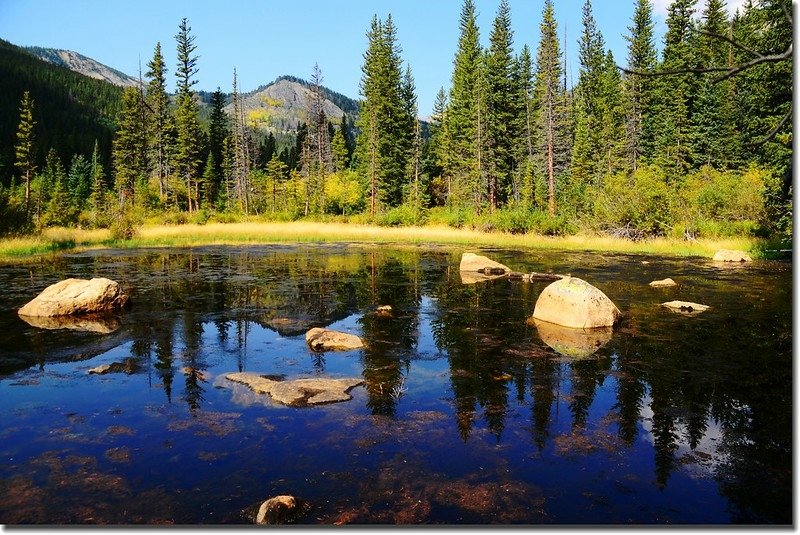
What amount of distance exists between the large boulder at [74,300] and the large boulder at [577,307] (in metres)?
10.1

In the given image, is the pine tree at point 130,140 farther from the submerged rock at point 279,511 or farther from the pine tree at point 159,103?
the submerged rock at point 279,511

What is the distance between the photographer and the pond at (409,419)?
184 inches

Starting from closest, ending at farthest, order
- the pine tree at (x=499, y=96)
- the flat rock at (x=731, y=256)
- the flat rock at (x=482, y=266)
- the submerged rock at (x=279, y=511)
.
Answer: the submerged rock at (x=279, y=511) < the flat rock at (x=482, y=266) < the flat rock at (x=731, y=256) < the pine tree at (x=499, y=96)

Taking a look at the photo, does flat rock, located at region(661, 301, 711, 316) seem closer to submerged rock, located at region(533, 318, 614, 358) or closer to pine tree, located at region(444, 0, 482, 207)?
submerged rock, located at region(533, 318, 614, 358)

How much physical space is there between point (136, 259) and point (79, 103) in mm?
150329

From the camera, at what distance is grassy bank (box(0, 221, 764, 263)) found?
26609 mm

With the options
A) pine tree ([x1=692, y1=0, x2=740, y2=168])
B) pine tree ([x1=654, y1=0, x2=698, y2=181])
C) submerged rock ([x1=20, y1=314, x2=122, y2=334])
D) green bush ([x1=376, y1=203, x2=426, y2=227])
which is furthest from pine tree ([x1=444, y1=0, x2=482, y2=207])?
submerged rock ([x1=20, y1=314, x2=122, y2=334])

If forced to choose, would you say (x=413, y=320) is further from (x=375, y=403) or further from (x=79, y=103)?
(x=79, y=103)

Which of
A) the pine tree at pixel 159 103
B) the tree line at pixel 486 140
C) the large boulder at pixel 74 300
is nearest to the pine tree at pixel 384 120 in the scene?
the tree line at pixel 486 140

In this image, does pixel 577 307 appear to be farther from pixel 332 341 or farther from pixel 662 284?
pixel 662 284

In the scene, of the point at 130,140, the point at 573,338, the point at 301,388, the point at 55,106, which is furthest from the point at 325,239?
the point at 55,106

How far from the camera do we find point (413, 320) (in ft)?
40.6

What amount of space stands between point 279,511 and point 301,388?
329 centimetres

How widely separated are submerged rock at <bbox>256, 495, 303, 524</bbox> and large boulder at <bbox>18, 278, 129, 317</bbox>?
10083mm
